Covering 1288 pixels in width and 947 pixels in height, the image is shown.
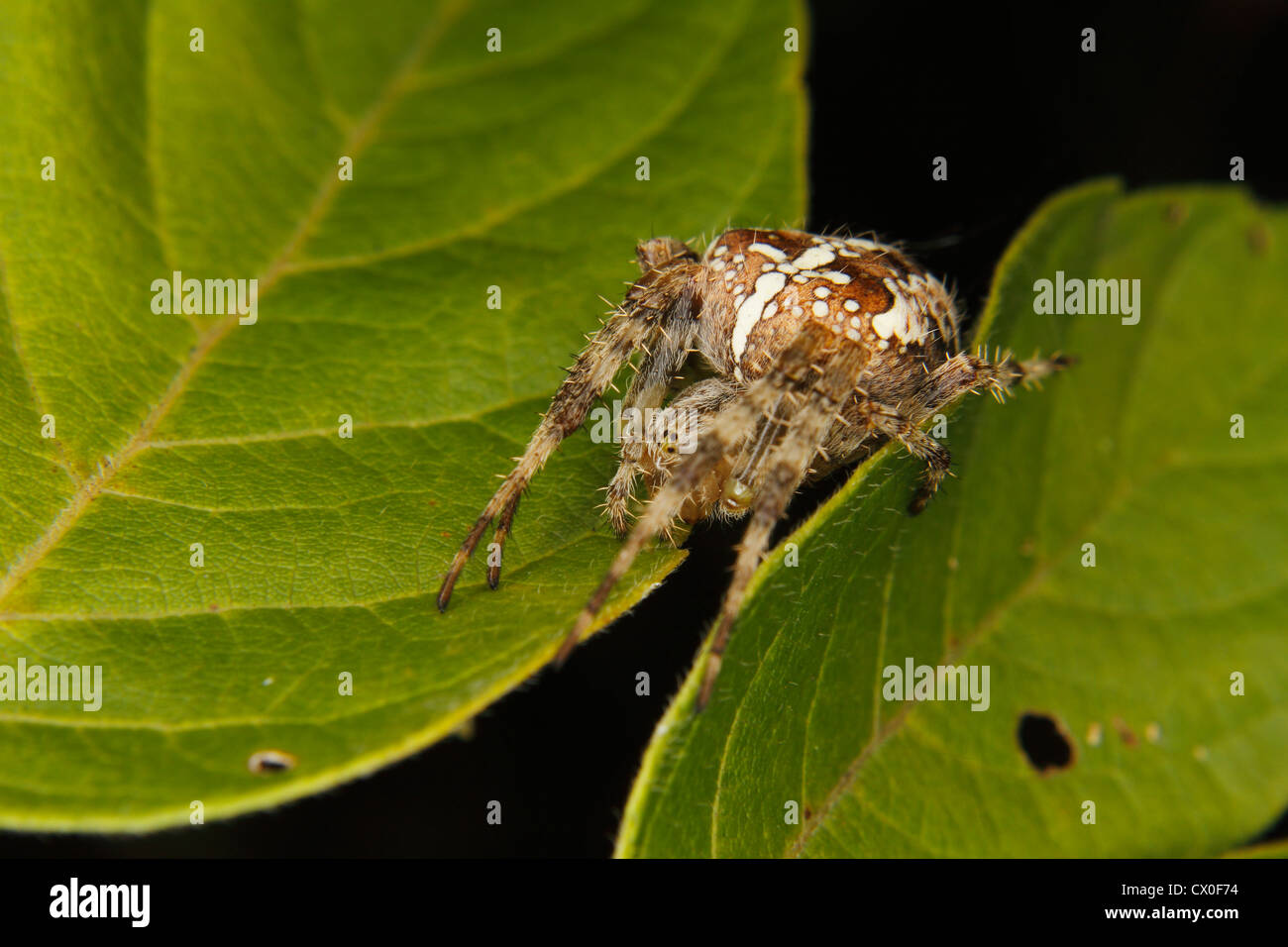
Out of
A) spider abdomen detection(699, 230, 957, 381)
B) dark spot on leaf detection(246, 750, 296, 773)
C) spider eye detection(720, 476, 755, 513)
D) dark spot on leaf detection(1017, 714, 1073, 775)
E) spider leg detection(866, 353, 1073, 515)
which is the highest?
spider abdomen detection(699, 230, 957, 381)

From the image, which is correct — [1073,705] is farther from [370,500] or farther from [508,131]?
[508,131]

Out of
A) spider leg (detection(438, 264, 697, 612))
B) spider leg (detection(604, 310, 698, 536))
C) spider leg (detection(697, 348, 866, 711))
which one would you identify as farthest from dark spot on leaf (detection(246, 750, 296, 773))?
spider leg (detection(604, 310, 698, 536))

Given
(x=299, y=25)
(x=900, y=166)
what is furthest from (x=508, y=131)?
(x=900, y=166)

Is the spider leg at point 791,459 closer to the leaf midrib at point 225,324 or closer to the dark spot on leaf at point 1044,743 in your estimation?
the dark spot on leaf at point 1044,743

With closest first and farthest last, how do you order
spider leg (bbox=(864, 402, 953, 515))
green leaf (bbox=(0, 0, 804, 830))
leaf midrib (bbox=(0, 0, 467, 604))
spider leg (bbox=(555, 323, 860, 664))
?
1. green leaf (bbox=(0, 0, 804, 830))
2. leaf midrib (bbox=(0, 0, 467, 604))
3. spider leg (bbox=(555, 323, 860, 664))
4. spider leg (bbox=(864, 402, 953, 515))

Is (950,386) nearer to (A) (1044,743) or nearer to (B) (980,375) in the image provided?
(B) (980,375)

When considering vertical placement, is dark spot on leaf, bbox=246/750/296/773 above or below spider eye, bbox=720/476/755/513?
below

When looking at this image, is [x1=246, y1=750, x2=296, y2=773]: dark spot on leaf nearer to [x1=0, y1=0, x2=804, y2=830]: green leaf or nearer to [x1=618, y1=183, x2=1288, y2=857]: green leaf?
[x1=0, y1=0, x2=804, y2=830]: green leaf

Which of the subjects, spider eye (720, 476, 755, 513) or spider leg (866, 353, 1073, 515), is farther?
spider eye (720, 476, 755, 513)
